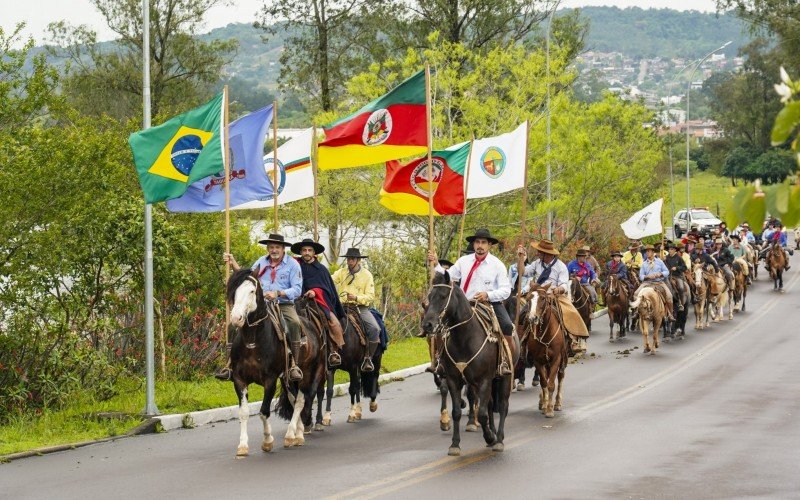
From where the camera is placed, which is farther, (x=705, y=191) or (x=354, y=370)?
(x=705, y=191)

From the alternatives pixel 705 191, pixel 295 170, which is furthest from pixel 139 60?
pixel 705 191

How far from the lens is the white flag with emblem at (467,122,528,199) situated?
70.6 ft

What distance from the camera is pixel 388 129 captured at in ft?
62.7

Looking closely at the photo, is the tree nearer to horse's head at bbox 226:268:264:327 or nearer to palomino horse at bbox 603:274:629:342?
palomino horse at bbox 603:274:629:342

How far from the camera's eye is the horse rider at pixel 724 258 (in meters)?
37.8

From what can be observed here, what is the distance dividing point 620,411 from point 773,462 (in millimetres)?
4718

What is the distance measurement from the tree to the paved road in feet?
106

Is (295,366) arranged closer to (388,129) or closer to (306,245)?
(306,245)

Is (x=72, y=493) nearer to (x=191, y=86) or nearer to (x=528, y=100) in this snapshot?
(x=528, y=100)

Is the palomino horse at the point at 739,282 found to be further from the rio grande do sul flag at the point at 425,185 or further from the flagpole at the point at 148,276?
the flagpole at the point at 148,276

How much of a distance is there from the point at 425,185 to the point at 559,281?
2645 mm

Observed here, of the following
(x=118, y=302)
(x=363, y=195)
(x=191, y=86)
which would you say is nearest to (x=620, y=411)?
(x=118, y=302)

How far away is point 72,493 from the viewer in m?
12.5

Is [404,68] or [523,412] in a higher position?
[404,68]
